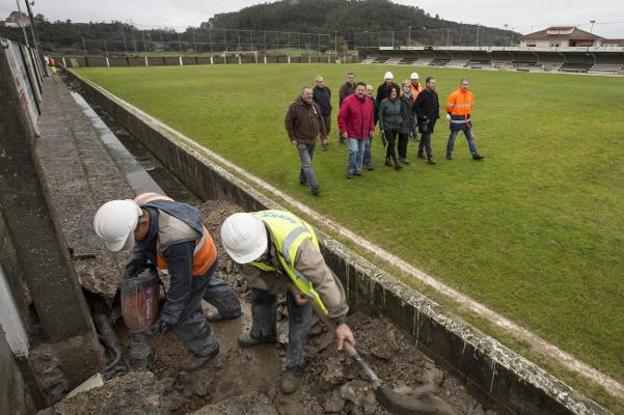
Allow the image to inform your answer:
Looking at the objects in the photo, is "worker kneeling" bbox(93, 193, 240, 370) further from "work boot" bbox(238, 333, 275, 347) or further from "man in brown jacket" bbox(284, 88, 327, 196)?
"man in brown jacket" bbox(284, 88, 327, 196)

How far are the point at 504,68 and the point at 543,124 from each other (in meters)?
26.4

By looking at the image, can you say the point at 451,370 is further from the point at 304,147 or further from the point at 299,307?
the point at 304,147

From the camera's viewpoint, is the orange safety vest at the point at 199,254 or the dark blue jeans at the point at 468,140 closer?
the orange safety vest at the point at 199,254

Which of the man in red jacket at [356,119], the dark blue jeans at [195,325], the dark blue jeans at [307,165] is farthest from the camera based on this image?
the man in red jacket at [356,119]

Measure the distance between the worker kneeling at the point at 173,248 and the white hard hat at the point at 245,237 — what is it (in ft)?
→ 1.70

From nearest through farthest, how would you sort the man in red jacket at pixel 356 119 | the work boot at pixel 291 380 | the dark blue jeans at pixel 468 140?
the work boot at pixel 291 380 → the man in red jacket at pixel 356 119 → the dark blue jeans at pixel 468 140

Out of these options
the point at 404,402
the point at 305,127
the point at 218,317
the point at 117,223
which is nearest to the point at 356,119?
the point at 305,127

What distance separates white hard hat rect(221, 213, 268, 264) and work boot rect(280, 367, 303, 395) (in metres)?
1.36

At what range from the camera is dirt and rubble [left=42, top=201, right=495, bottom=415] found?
273 cm

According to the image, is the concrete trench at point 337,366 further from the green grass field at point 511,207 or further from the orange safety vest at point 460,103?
the orange safety vest at point 460,103

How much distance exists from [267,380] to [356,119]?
4.84 m

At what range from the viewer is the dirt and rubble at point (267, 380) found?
8.96 feet

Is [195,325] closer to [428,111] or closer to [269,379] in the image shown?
[269,379]

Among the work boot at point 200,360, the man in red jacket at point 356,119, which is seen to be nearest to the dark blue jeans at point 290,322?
the work boot at point 200,360
